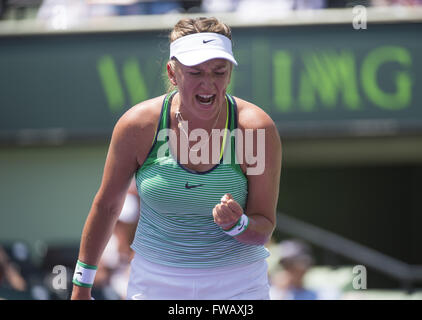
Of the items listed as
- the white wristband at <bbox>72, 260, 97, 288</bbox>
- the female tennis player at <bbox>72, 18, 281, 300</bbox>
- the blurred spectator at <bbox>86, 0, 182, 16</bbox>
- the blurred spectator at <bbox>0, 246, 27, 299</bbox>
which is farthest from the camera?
the blurred spectator at <bbox>86, 0, 182, 16</bbox>

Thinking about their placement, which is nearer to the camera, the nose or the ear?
the nose

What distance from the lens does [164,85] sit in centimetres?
884

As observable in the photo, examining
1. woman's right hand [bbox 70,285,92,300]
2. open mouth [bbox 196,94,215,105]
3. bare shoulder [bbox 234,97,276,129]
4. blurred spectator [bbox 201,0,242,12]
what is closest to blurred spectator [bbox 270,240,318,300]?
blurred spectator [bbox 201,0,242,12]

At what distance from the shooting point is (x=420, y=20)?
8.43 m

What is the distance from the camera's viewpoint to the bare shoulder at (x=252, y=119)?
2746 millimetres

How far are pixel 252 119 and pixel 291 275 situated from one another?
174 inches

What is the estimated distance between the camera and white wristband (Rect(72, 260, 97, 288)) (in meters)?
2.96

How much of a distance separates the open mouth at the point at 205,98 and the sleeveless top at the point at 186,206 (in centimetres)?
12

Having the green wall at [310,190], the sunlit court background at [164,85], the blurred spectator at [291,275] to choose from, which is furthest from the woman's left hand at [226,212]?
the green wall at [310,190]

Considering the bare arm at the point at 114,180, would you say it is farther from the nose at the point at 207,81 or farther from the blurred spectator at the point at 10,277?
the blurred spectator at the point at 10,277

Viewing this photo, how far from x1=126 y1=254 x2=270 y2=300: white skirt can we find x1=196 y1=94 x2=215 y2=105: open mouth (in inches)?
24.3

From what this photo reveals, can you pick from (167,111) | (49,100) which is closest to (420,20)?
(49,100)

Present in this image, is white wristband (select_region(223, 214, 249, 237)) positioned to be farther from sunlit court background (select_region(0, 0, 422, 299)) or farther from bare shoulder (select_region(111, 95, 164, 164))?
sunlit court background (select_region(0, 0, 422, 299))

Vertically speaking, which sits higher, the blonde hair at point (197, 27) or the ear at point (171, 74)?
the blonde hair at point (197, 27)
